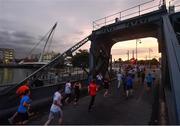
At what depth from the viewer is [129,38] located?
1083 inches

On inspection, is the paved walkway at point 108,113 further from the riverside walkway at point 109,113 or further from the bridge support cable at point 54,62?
the bridge support cable at point 54,62

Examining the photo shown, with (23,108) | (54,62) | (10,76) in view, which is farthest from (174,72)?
(10,76)

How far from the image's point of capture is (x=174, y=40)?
11188 mm

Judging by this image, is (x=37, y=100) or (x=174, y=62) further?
(x=37, y=100)

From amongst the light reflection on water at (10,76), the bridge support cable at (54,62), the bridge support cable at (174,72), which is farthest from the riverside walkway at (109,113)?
the light reflection on water at (10,76)

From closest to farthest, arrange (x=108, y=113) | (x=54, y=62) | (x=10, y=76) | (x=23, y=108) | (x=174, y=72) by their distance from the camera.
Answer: (x=174, y=72) < (x=23, y=108) < (x=108, y=113) < (x=54, y=62) < (x=10, y=76)

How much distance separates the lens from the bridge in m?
11.8

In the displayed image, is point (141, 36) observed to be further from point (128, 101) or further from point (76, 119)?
point (76, 119)

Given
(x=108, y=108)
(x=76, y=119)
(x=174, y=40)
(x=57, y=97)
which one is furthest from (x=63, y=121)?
(x=174, y=40)

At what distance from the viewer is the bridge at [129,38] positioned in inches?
463

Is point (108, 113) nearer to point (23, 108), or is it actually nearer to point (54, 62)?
point (23, 108)

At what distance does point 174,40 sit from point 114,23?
13.0 meters

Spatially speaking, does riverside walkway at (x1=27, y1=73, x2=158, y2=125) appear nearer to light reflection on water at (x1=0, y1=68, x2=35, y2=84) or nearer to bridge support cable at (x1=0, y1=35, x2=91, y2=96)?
bridge support cable at (x1=0, y1=35, x2=91, y2=96)

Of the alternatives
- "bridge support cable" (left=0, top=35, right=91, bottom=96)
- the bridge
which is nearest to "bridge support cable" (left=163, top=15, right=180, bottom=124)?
the bridge
